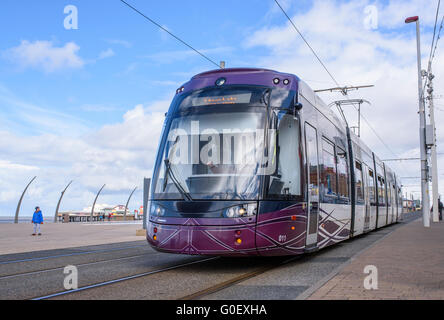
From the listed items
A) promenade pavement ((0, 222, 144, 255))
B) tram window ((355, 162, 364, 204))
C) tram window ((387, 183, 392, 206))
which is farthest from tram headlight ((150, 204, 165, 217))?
tram window ((387, 183, 392, 206))

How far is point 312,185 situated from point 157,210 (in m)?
2.92

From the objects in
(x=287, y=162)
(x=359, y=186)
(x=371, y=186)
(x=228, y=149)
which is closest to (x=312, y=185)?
(x=287, y=162)

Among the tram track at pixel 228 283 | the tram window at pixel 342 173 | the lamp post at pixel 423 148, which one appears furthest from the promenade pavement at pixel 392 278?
the lamp post at pixel 423 148

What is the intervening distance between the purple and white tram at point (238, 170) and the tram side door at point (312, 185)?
0.02 m

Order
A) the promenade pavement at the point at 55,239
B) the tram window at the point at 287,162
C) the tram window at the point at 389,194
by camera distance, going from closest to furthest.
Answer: the tram window at the point at 287,162, the promenade pavement at the point at 55,239, the tram window at the point at 389,194

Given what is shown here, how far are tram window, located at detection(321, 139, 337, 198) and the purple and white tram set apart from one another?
603 mm

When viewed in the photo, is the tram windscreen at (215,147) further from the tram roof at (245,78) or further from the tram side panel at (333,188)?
the tram side panel at (333,188)

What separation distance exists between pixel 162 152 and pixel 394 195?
21.7m

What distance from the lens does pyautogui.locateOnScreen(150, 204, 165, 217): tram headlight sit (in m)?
8.29

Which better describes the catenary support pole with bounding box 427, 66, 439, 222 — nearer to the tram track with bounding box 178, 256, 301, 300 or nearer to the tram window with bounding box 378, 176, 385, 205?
the tram window with bounding box 378, 176, 385, 205

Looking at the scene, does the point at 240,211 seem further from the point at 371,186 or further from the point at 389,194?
the point at 389,194

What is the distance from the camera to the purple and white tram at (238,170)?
7.80 m

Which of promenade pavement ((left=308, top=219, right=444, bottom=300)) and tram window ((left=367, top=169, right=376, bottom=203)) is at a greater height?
tram window ((left=367, top=169, right=376, bottom=203))
